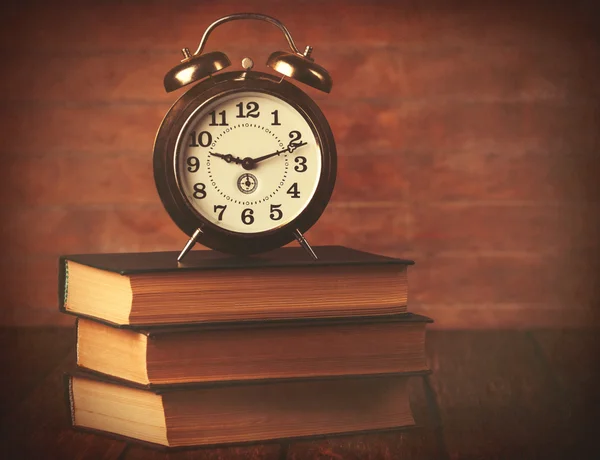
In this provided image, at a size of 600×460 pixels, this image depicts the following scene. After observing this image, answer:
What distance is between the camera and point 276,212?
135 centimetres

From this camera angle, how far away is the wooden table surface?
1.16m

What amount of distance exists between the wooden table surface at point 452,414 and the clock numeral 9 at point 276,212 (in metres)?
0.36

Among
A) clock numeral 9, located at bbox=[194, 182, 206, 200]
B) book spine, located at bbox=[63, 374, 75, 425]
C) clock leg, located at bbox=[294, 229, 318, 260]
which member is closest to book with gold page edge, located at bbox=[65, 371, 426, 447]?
book spine, located at bbox=[63, 374, 75, 425]

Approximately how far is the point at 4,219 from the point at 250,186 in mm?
1016

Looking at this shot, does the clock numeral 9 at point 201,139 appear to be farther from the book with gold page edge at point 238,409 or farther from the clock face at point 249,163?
the book with gold page edge at point 238,409

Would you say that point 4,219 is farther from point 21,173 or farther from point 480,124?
point 480,124

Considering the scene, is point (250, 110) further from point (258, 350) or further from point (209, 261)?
point (258, 350)

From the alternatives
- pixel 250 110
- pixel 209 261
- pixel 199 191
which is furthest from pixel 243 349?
pixel 250 110

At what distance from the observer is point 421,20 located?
6.85 feet

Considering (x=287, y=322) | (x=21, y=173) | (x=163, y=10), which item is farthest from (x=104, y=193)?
(x=287, y=322)

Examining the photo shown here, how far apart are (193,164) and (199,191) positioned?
45 mm

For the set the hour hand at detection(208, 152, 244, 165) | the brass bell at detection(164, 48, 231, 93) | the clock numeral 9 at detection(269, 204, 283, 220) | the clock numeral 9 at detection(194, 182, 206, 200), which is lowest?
the clock numeral 9 at detection(269, 204, 283, 220)

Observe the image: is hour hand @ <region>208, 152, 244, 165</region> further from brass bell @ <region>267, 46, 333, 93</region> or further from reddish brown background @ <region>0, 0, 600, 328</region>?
reddish brown background @ <region>0, 0, 600, 328</region>

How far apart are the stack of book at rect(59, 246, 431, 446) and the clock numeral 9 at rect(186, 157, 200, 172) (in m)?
0.15
